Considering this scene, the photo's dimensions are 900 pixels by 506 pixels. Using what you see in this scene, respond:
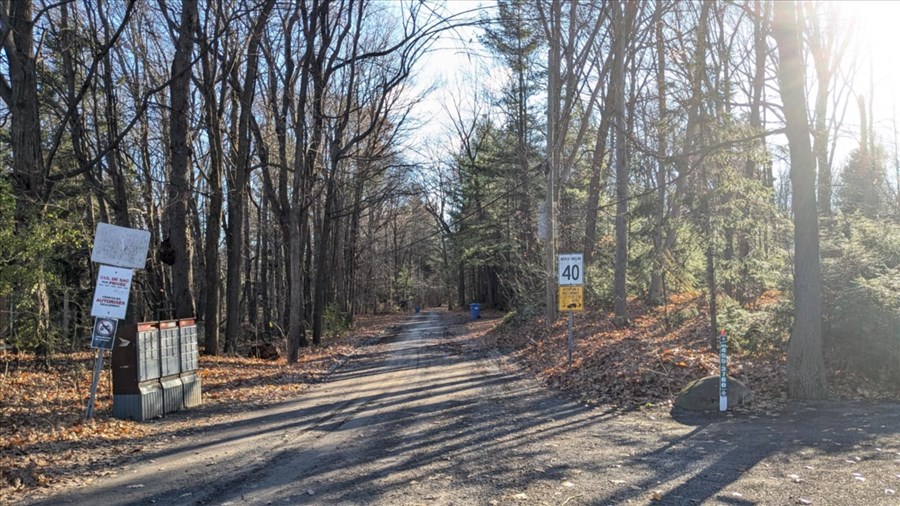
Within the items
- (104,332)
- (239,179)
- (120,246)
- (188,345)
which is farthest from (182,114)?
(104,332)

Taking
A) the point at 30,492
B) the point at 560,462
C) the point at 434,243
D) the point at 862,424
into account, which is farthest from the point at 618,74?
the point at 434,243

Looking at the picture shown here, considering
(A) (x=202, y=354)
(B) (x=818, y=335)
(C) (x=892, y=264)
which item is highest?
(C) (x=892, y=264)

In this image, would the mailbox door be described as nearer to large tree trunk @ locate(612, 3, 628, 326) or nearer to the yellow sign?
the yellow sign

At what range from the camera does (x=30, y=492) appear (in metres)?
5.64

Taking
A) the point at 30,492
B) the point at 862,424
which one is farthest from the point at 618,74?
the point at 30,492

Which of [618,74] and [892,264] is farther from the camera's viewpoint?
[618,74]

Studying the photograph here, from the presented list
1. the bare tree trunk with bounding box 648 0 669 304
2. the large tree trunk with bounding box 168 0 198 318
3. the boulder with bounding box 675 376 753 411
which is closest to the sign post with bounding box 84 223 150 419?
the large tree trunk with bounding box 168 0 198 318

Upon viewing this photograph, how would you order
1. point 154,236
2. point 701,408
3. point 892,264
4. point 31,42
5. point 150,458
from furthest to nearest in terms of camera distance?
point 154,236 < point 31,42 < point 892,264 < point 701,408 < point 150,458

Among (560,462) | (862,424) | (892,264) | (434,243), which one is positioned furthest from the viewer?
(434,243)

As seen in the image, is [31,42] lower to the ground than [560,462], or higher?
higher

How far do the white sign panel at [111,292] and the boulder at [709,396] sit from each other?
827cm

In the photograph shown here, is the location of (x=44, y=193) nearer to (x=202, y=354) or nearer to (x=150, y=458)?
(x=202, y=354)

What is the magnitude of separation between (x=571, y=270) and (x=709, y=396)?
5064 millimetres

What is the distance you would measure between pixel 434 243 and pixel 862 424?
59807 mm
